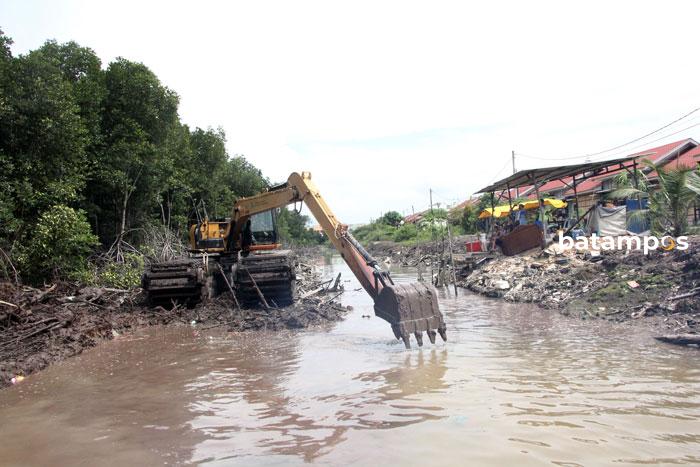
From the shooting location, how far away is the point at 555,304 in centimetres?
1295

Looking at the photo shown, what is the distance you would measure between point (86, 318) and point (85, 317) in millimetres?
57

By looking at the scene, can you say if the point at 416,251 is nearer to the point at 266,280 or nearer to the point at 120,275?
the point at 120,275

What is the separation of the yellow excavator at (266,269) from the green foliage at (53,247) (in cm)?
215

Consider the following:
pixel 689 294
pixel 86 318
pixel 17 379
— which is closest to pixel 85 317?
pixel 86 318

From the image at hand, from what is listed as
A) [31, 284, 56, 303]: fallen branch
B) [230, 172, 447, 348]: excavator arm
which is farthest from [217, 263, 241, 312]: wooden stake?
[31, 284, 56, 303]: fallen branch

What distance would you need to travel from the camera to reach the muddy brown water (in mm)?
4570

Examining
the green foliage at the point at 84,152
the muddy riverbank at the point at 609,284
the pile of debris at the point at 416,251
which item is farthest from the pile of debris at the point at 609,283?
the green foliage at the point at 84,152

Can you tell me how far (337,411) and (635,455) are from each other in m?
2.83

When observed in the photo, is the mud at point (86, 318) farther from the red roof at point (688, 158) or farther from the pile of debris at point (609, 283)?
the red roof at point (688, 158)

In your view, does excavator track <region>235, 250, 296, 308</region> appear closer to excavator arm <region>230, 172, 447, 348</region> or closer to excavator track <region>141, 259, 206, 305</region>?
excavator track <region>141, 259, 206, 305</region>

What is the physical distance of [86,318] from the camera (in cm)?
1073

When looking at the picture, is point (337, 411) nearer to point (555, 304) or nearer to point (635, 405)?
point (635, 405)

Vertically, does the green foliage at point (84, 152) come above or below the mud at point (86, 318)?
above

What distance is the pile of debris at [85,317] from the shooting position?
8.56 metres
